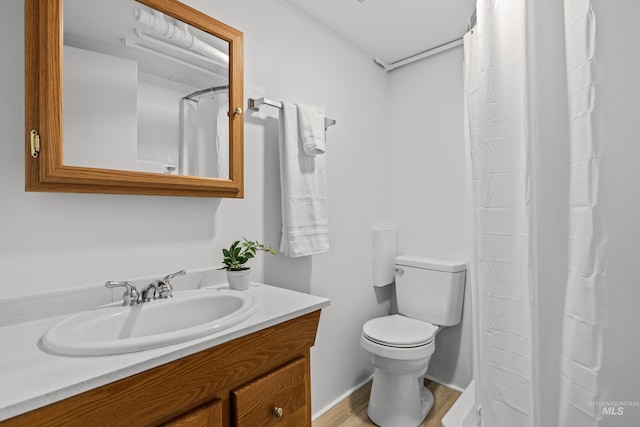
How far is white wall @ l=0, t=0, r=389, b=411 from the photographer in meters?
0.94

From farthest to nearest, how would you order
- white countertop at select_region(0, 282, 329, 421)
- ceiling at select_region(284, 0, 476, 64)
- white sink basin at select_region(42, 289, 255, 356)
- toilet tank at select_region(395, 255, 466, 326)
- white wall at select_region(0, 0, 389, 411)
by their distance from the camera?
toilet tank at select_region(395, 255, 466, 326), ceiling at select_region(284, 0, 476, 64), white wall at select_region(0, 0, 389, 411), white sink basin at select_region(42, 289, 255, 356), white countertop at select_region(0, 282, 329, 421)

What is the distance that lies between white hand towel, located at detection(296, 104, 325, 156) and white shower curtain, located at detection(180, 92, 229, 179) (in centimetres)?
38

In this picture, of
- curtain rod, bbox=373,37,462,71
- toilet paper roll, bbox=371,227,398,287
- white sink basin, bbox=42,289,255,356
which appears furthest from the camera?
toilet paper roll, bbox=371,227,398,287

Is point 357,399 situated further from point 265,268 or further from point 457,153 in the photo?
point 457,153

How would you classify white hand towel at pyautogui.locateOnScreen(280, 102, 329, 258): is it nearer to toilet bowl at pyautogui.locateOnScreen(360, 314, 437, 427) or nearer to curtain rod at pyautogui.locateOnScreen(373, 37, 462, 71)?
toilet bowl at pyautogui.locateOnScreen(360, 314, 437, 427)

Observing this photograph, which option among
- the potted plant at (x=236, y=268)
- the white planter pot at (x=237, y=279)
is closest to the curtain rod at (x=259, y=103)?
the potted plant at (x=236, y=268)

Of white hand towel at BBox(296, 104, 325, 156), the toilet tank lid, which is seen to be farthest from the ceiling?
the toilet tank lid

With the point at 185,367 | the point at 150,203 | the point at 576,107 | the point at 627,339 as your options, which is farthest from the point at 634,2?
the point at 150,203

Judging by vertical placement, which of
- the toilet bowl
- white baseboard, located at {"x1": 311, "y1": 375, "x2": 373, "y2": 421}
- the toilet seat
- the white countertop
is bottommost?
white baseboard, located at {"x1": 311, "y1": 375, "x2": 373, "y2": 421}

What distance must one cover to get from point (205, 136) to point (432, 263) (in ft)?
4.99

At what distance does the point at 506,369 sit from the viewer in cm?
90

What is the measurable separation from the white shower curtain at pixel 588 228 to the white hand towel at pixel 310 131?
90 centimetres

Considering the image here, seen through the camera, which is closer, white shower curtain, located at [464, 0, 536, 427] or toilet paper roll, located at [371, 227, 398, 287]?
white shower curtain, located at [464, 0, 536, 427]

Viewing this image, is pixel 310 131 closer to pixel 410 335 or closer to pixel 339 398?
pixel 410 335
